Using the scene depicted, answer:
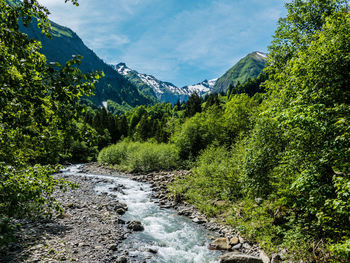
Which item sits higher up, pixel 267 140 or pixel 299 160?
pixel 267 140

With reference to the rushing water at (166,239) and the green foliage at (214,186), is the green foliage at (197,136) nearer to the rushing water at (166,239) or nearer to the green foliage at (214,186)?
the green foliage at (214,186)

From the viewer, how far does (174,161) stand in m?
37.8

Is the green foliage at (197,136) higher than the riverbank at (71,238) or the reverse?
higher

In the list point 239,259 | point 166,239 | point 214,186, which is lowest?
point 166,239

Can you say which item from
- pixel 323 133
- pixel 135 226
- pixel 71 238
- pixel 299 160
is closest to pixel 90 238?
pixel 71 238

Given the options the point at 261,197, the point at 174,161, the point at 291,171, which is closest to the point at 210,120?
the point at 174,161

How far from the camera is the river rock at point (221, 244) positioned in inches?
420

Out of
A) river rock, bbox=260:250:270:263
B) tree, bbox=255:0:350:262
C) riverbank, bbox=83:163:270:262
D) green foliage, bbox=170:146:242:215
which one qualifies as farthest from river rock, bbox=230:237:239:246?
green foliage, bbox=170:146:242:215

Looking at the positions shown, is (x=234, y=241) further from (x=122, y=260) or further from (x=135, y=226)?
(x=135, y=226)

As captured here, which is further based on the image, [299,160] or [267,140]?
[267,140]

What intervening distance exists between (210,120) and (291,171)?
32.5 meters

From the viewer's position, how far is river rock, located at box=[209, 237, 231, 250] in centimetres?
1067

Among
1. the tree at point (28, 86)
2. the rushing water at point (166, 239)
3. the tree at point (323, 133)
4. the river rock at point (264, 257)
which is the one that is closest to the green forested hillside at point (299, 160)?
the tree at point (323, 133)

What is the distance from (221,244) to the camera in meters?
10.9
